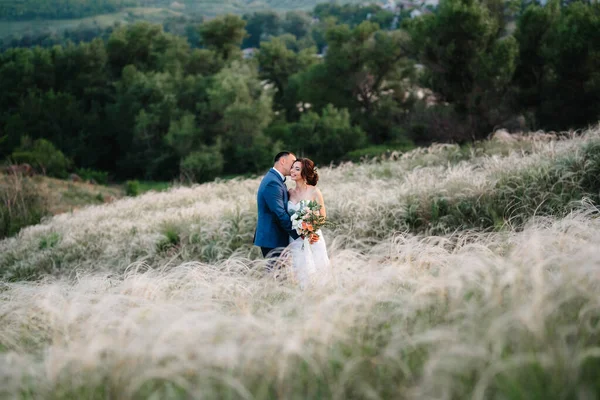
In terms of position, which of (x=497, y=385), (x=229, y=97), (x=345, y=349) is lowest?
(x=229, y=97)

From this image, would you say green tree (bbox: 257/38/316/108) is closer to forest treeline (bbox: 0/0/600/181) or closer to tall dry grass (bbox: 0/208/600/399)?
forest treeline (bbox: 0/0/600/181)

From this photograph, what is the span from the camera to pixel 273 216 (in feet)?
19.4

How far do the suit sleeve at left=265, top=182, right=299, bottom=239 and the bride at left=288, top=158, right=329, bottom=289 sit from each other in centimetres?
11

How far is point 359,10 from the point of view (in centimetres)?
6378

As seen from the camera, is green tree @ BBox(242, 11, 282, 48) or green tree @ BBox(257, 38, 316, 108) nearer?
green tree @ BBox(257, 38, 316, 108)

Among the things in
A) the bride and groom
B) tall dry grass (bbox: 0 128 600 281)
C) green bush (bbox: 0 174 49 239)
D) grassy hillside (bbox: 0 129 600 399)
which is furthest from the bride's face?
green bush (bbox: 0 174 49 239)

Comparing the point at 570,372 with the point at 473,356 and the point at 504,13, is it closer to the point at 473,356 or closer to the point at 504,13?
the point at 473,356

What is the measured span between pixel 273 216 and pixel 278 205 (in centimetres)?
17

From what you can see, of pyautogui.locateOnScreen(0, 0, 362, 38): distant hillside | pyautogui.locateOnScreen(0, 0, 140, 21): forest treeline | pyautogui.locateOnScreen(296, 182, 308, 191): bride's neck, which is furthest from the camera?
pyautogui.locateOnScreen(0, 0, 140, 21): forest treeline

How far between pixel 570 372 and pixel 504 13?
74.8 ft

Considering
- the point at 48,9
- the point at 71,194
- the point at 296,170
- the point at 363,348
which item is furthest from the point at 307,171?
the point at 48,9

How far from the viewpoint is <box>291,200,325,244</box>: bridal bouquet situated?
5.67 meters

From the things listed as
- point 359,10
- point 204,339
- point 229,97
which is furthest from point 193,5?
point 204,339

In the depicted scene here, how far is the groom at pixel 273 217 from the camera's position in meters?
5.80
